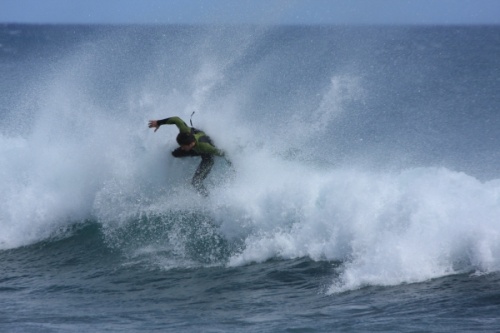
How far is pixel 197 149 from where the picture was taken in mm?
14000

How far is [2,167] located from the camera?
17.9m

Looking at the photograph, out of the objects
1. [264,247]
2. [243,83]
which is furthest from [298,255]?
[243,83]

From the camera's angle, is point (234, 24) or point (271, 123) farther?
point (234, 24)

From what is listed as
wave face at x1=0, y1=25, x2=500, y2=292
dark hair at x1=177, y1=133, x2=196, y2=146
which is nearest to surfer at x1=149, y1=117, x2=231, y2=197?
dark hair at x1=177, y1=133, x2=196, y2=146

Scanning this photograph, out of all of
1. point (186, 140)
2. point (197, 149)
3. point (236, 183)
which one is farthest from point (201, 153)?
point (236, 183)

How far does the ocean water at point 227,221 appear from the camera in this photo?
10.3 metres

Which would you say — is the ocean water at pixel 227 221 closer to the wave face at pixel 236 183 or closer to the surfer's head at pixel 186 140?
the wave face at pixel 236 183

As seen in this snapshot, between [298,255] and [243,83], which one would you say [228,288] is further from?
[243,83]

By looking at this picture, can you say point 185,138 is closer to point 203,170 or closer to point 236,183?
point 203,170

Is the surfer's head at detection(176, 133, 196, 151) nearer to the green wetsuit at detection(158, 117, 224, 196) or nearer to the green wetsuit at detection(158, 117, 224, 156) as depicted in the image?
the green wetsuit at detection(158, 117, 224, 156)

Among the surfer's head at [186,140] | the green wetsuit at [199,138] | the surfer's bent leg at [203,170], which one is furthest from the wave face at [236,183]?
the surfer's head at [186,140]

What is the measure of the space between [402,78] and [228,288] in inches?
1285

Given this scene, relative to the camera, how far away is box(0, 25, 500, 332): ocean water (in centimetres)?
1030

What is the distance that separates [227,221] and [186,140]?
1.72 m
